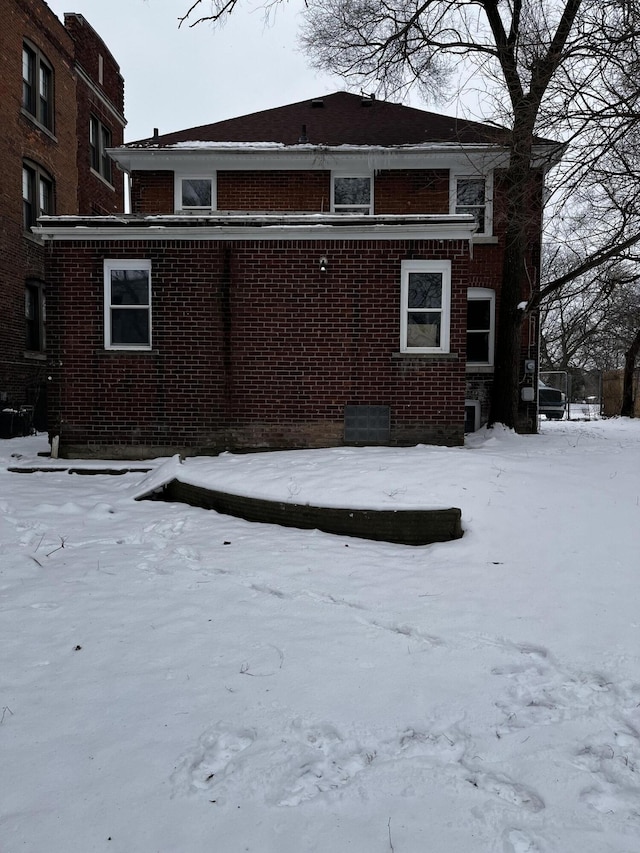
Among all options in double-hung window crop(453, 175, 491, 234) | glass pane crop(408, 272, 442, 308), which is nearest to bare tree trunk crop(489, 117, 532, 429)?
double-hung window crop(453, 175, 491, 234)

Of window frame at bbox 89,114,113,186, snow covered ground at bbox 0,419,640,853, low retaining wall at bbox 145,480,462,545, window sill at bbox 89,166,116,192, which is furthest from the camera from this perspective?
window frame at bbox 89,114,113,186

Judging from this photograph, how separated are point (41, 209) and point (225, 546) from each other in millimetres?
16462

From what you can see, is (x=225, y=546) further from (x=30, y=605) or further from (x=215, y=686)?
(x=215, y=686)

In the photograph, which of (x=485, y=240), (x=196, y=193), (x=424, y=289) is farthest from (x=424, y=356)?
(x=196, y=193)

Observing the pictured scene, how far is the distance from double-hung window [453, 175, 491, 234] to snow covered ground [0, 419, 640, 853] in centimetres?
1006

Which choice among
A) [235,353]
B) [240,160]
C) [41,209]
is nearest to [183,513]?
[235,353]

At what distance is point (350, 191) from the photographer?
1457 centimetres

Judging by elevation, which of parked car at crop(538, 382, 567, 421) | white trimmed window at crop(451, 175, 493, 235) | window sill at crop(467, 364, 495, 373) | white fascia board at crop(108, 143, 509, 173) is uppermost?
white fascia board at crop(108, 143, 509, 173)

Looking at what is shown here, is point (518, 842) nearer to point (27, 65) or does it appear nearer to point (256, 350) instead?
point (256, 350)

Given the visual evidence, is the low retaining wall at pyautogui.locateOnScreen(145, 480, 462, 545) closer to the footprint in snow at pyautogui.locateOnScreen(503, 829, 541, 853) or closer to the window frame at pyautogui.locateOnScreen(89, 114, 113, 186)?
the footprint in snow at pyautogui.locateOnScreen(503, 829, 541, 853)

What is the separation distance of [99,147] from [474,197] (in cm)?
1584

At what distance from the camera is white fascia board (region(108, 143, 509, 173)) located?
13.6 metres

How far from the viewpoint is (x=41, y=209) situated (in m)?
17.4

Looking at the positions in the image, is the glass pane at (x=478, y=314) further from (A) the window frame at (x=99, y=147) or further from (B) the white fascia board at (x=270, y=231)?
(A) the window frame at (x=99, y=147)
